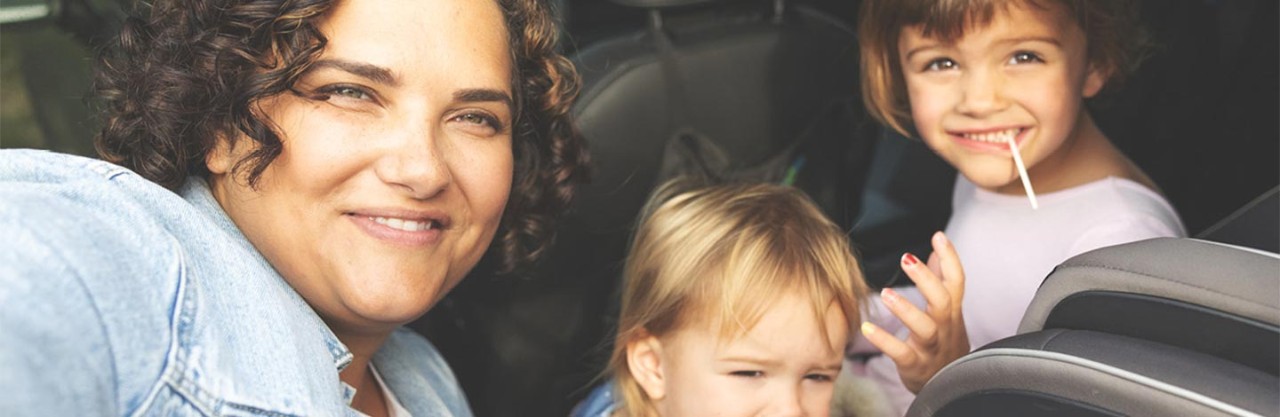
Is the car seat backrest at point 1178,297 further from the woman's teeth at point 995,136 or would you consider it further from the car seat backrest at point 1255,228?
the woman's teeth at point 995,136

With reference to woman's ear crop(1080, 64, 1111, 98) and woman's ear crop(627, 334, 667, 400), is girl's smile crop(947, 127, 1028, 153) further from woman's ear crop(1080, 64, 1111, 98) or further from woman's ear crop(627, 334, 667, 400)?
woman's ear crop(627, 334, 667, 400)

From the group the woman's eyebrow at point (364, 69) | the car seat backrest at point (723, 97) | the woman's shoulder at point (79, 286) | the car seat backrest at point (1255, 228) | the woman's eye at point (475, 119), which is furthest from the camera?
the car seat backrest at point (723, 97)

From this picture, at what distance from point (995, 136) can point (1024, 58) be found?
0.11 meters

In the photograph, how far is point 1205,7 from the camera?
1.85 meters

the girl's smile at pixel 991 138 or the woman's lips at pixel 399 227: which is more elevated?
the girl's smile at pixel 991 138

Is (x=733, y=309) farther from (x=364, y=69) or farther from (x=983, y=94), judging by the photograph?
(x=364, y=69)

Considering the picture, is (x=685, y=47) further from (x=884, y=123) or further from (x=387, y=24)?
(x=387, y=24)

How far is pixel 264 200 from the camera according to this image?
1.19 m

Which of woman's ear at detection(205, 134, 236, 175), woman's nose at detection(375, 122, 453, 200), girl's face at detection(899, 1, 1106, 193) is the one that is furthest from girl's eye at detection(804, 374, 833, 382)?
woman's ear at detection(205, 134, 236, 175)

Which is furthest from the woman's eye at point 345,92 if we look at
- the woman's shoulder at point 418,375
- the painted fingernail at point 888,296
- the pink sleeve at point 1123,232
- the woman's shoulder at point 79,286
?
the pink sleeve at point 1123,232

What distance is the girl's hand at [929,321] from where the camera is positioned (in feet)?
4.42

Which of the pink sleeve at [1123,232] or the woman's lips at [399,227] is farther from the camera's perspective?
the pink sleeve at [1123,232]

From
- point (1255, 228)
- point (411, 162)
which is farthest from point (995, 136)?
point (411, 162)

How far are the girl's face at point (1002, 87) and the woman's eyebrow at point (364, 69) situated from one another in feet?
2.56
